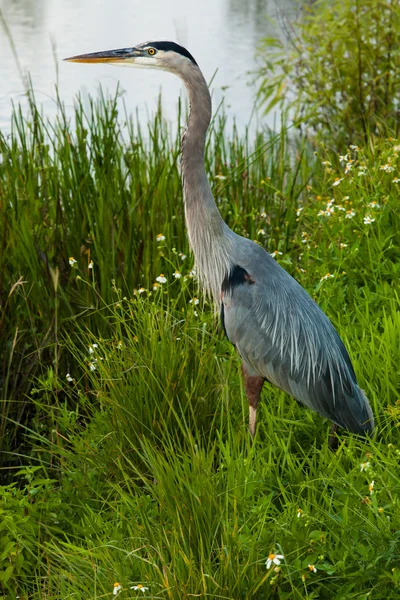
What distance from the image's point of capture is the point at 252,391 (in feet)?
10.5

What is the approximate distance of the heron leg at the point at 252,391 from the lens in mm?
3121

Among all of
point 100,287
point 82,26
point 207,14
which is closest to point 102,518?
point 100,287

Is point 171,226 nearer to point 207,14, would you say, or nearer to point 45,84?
point 45,84

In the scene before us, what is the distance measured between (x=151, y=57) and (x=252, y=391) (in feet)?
4.60

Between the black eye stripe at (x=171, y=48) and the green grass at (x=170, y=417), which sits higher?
the black eye stripe at (x=171, y=48)

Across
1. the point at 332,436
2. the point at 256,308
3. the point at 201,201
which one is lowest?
the point at 332,436

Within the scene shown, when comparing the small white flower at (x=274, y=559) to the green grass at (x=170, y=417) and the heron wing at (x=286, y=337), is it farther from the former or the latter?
the heron wing at (x=286, y=337)

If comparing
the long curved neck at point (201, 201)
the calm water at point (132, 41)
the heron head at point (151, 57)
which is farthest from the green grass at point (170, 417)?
the calm water at point (132, 41)

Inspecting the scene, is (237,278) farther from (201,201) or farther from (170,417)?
(170,417)

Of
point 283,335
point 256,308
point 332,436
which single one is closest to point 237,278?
point 256,308

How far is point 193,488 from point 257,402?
79 cm

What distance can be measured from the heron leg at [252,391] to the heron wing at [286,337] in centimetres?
3

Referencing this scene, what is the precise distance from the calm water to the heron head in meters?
3.65

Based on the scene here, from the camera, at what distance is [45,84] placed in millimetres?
9461
